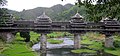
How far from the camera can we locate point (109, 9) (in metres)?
13.6

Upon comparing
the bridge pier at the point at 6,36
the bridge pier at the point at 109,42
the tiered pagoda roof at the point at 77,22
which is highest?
the tiered pagoda roof at the point at 77,22

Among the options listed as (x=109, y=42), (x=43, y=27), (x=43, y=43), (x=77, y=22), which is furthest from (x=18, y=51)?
(x=109, y=42)

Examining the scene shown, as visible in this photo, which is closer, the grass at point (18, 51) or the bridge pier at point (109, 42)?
the grass at point (18, 51)

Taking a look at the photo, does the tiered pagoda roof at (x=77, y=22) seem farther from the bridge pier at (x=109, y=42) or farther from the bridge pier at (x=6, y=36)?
the bridge pier at (x=6, y=36)

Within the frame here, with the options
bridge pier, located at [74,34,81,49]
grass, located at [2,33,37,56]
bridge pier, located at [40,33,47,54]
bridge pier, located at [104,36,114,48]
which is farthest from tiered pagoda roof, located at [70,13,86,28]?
grass, located at [2,33,37,56]

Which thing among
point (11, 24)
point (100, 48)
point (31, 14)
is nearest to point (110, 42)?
point (100, 48)

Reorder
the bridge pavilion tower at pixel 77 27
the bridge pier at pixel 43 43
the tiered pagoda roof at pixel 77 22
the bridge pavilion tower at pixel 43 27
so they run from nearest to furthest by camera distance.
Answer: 1. the bridge pier at pixel 43 43
2. the bridge pavilion tower at pixel 43 27
3. the bridge pavilion tower at pixel 77 27
4. the tiered pagoda roof at pixel 77 22

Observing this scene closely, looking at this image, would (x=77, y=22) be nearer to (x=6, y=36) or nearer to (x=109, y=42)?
(x=109, y=42)

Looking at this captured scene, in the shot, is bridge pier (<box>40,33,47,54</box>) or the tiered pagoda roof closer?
bridge pier (<box>40,33,47,54</box>)

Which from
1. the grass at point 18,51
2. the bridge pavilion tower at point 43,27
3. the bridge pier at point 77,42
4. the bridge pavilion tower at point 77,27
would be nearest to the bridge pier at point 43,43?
the bridge pavilion tower at point 43,27

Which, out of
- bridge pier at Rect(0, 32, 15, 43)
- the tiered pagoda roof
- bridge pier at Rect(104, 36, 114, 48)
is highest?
the tiered pagoda roof

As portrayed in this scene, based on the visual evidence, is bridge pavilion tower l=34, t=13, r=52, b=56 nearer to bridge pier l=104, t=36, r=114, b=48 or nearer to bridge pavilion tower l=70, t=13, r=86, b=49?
bridge pavilion tower l=70, t=13, r=86, b=49

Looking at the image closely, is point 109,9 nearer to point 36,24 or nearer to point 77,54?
point 77,54

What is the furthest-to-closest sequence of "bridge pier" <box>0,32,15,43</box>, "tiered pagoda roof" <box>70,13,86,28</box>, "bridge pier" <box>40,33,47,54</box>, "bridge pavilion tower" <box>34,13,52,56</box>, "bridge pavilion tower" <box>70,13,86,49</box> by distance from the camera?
1. "tiered pagoda roof" <box>70,13,86,28</box>
2. "bridge pavilion tower" <box>70,13,86,49</box>
3. "bridge pier" <box>0,32,15,43</box>
4. "bridge pavilion tower" <box>34,13,52,56</box>
5. "bridge pier" <box>40,33,47,54</box>
